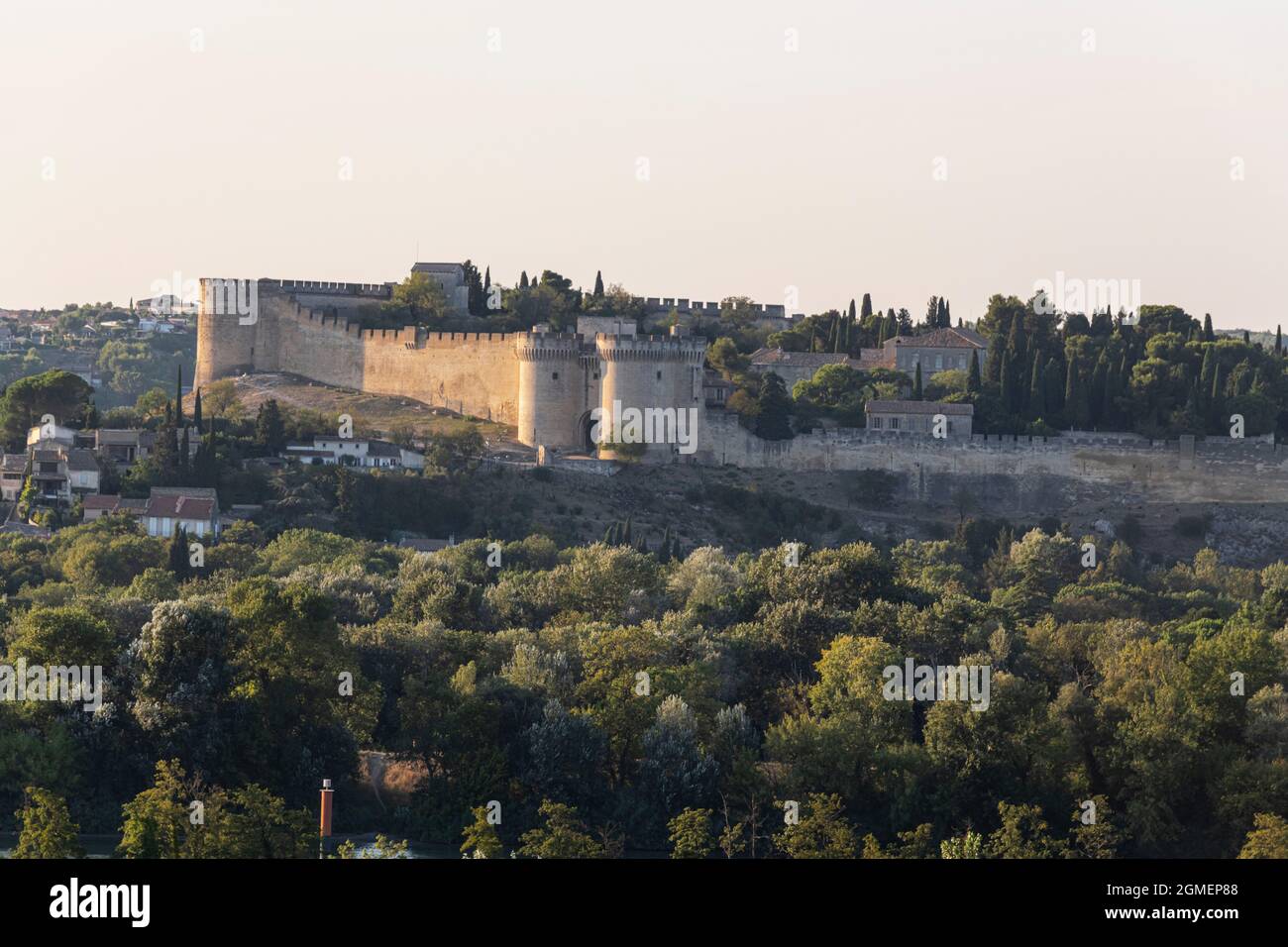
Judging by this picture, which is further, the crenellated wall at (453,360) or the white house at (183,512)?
the crenellated wall at (453,360)

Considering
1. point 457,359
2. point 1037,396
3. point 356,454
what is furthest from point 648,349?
point 1037,396

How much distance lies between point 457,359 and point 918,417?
416 inches

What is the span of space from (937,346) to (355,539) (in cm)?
2021

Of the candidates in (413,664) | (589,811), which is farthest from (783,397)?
(589,811)

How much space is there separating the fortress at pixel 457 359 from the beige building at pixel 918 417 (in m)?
4.50

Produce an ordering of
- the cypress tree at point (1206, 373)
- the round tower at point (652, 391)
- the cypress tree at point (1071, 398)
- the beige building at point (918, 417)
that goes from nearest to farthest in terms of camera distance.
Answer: the round tower at point (652, 391)
the beige building at point (918, 417)
the cypress tree at point (1206, 373)
the cypress tree at point (1071, 398)

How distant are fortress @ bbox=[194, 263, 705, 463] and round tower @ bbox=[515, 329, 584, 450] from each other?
0.07 feet

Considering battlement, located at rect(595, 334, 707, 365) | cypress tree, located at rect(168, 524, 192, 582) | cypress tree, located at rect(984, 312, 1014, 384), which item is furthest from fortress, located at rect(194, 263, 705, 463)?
cypress tree, located at rect(168, 524, 192, 582)

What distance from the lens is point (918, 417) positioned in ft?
197

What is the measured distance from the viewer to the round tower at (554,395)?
189ft

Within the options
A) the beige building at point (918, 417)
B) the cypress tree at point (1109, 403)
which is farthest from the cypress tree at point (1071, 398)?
the beige building at point (918, 417)

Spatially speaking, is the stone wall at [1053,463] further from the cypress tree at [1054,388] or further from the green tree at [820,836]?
the green tree at [820,836]

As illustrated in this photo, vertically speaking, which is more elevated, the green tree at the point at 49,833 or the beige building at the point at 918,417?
the beige building at the point at 918,417
